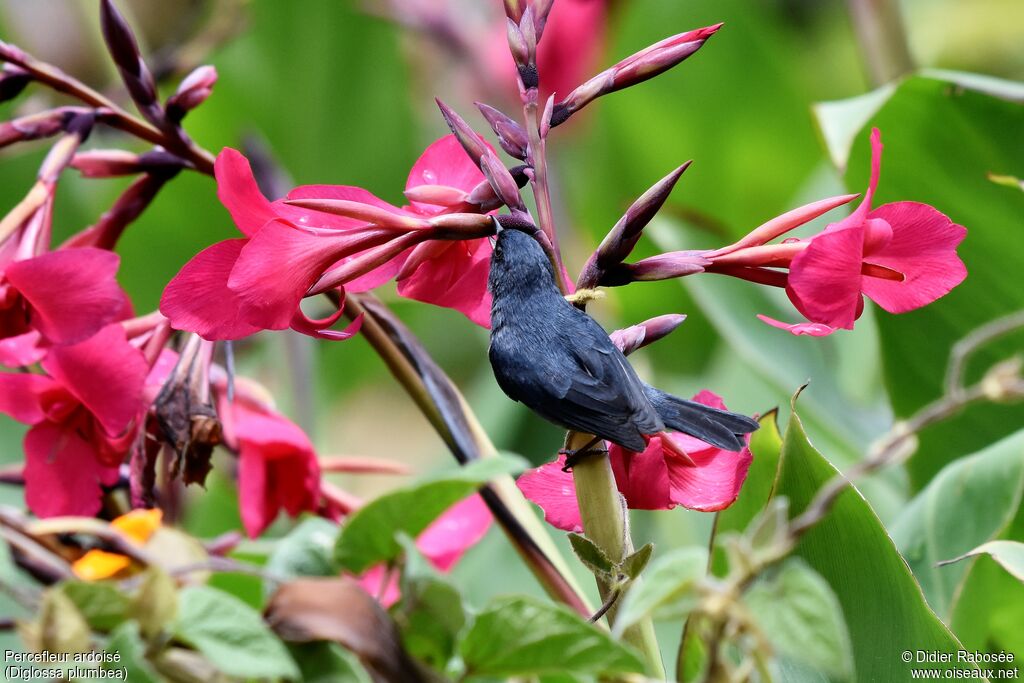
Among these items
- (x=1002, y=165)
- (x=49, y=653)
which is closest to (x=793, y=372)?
(x=1002, y=165)

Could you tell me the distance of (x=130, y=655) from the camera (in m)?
0.31

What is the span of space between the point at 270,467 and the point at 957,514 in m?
0.36

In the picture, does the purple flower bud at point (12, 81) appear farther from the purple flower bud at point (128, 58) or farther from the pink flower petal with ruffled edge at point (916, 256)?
the pink flower petal with ruffled edge at point (916, 256)

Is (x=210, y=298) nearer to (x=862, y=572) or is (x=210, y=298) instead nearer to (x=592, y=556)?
(x=592, y=556)

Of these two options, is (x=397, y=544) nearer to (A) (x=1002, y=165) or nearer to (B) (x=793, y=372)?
(A) (x=1002, y=165)

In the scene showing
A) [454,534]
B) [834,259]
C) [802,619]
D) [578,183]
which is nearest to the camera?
[802,619]

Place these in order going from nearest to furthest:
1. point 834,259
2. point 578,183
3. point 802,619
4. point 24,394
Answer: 1. point 802,619
2. point 834,259
3. point 24,394
4. point 578,183

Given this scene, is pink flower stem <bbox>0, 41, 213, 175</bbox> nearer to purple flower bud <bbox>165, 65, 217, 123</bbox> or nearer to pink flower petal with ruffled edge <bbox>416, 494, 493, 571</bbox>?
purple flower bud <bbox>165, 65, 217, 123</bbox>

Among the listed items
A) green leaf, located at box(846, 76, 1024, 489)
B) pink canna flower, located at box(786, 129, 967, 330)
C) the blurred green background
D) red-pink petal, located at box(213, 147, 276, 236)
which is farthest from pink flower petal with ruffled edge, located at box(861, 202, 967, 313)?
the blurred green background

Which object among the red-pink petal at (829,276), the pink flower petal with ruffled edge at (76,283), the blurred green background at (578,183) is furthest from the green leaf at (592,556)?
the blurred green background at (578,183)

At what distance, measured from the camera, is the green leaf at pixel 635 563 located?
1.06ft

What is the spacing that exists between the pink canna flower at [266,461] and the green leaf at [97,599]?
191mm

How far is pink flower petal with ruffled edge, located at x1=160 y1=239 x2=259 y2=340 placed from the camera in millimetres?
380

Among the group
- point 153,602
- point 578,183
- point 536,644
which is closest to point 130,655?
point 153,602
